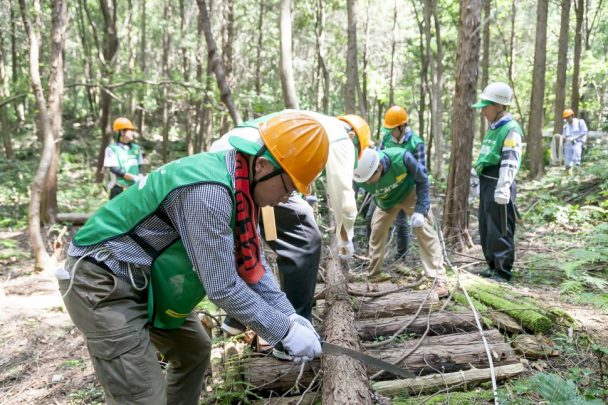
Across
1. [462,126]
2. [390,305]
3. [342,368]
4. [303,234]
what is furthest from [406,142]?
[342,368]

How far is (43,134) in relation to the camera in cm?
763

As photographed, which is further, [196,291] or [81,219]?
[81,219]

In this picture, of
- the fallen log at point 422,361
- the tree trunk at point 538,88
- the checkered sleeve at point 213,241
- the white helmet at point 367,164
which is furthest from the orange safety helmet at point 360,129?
the tree trunk at point 538,88

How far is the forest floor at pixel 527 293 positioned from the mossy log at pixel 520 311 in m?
0.13

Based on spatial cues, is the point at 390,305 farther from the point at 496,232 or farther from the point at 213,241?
the point at 213,241

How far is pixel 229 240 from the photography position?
204 cm

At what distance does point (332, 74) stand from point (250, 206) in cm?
2719

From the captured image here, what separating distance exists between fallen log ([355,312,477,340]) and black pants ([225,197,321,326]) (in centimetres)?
75

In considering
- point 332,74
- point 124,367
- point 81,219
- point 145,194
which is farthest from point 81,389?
point 332,74

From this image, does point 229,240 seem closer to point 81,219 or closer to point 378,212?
point 378,212

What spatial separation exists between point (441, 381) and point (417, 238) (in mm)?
2251

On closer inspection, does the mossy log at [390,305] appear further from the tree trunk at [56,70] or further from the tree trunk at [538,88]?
the tree trunk at [538,88]

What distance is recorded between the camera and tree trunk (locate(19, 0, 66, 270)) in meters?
7.19

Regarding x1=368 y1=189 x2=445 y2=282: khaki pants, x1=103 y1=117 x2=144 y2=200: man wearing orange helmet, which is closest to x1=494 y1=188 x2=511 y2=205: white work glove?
x1=368 y1=189 x2=445 y2=282: khaki pants
